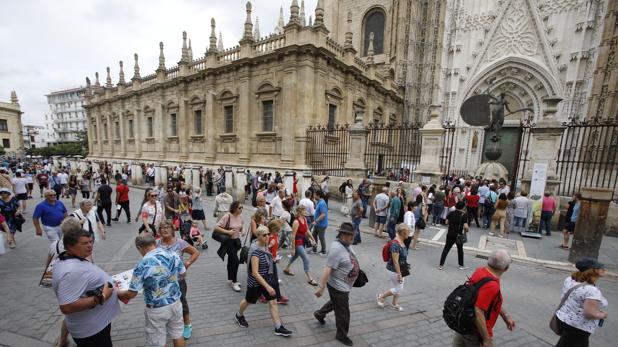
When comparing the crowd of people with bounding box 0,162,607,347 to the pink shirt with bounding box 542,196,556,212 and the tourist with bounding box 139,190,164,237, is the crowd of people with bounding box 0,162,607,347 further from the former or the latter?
the pink shirt with bounding box 542,196,556,212

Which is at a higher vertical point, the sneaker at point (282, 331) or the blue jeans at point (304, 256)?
the blue jeans at point (304, 256)

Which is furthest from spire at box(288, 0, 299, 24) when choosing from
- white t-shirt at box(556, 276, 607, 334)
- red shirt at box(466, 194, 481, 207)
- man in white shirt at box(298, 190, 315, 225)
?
white t-shirt at box(556, 276, 607, 334)

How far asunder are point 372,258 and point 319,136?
946cm

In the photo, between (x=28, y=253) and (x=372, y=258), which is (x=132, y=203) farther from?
(x=372, y=258)

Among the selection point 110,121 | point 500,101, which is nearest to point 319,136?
point 500,101

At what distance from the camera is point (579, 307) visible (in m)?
2.68

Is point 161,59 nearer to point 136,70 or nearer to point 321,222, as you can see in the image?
point 136,70

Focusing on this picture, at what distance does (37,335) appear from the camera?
3.27 metres

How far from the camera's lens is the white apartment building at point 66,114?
73.6m

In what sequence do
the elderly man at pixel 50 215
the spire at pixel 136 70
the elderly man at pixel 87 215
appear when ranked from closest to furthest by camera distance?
1. the elderly man at pixel 87 215
2. the elderly man at pixel 50 215
3. the spire at pixel 136 70

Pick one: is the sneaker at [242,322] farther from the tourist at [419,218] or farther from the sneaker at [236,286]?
the tourist at [419,218]

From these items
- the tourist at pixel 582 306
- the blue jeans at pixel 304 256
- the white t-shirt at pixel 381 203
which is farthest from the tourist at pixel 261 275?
the white t-shirt at pixel 381 203

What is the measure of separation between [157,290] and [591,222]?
29.1ft

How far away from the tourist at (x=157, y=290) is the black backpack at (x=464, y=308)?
2.69m
